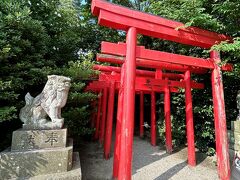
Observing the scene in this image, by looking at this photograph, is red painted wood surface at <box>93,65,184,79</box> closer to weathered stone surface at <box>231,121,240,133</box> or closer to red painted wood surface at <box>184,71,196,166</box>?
red painted wood surface at <box>184,71,196,166</box>

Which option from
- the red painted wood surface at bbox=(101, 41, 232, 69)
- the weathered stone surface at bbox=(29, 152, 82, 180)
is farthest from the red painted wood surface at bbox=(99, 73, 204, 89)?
the weathered stone surface at bbox=(29, 152, 82, 180)

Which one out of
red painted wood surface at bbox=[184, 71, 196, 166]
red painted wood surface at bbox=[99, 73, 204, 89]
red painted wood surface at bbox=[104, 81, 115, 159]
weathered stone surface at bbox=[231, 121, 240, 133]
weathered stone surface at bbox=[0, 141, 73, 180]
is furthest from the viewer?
red painted wood surface at bbox=[104, 81, 115, 159]

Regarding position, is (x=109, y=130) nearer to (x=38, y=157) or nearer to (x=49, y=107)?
(x=49, y=107)

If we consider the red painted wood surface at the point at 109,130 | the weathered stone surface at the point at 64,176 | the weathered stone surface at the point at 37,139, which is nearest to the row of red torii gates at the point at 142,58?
the weathered stone surface at the point at 64,176

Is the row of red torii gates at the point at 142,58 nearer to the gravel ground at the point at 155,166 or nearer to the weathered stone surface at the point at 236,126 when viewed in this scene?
the gravel ground at the point at 155,166

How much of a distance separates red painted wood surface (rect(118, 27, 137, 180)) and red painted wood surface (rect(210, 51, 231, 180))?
274 centimetres

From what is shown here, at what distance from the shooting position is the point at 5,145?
525cm

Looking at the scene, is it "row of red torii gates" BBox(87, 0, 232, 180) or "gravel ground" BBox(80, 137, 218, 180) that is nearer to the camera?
"row of red torii gates" BBox(87, 0, 232, 180)

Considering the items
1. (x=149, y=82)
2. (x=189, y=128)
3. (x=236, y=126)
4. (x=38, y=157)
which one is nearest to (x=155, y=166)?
(x=189, y=128)

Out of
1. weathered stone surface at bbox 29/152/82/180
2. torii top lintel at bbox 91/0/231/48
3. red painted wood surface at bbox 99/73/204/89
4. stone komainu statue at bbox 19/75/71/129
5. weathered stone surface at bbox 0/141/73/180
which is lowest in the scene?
weathered stone surface at bbox 29/152/82/180

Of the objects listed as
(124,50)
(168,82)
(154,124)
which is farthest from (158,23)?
(154,124)

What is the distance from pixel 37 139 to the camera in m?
3.93

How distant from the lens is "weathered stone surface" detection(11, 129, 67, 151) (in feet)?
12.6

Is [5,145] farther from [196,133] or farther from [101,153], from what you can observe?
[196,133]
